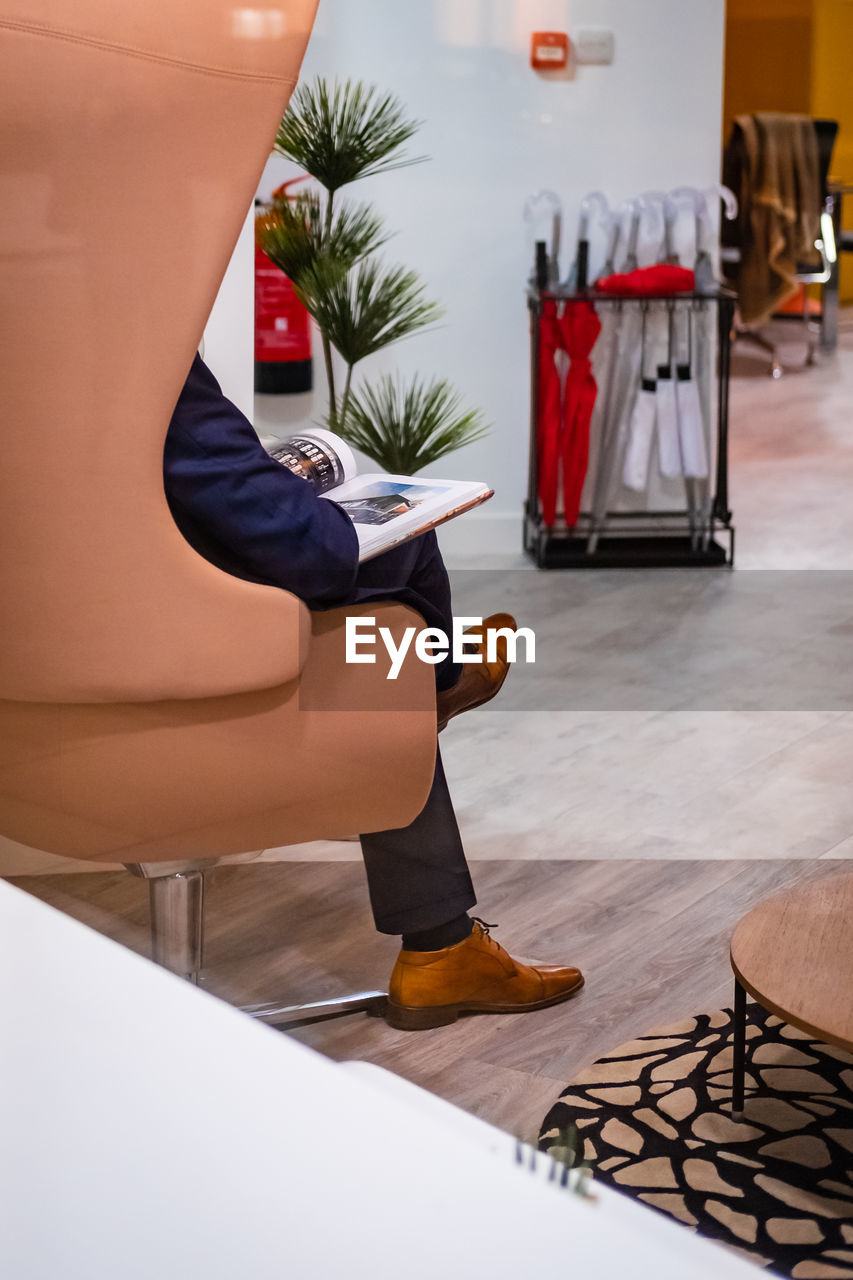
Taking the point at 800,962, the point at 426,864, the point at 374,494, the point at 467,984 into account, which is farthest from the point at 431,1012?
the point at 374,494

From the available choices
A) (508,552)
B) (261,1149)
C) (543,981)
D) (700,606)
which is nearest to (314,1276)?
(261,1149)

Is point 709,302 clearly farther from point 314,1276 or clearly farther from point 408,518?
point 314,1276

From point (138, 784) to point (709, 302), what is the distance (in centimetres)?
354

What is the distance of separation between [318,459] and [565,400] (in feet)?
9.62

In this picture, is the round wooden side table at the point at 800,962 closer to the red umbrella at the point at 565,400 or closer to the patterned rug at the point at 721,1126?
the patterned rug at the point at 721,1126

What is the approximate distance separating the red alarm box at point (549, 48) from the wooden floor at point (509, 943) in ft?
9.53

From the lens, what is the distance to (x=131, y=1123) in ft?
1.46

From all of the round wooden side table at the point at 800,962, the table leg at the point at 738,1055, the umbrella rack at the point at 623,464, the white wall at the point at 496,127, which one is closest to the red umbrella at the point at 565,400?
the umbrella rack at the point at 623,464

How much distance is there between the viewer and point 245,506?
4.79 ft

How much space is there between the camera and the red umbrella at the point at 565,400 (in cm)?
440

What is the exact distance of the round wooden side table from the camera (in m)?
1.48

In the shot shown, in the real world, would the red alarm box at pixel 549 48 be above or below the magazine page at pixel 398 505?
above

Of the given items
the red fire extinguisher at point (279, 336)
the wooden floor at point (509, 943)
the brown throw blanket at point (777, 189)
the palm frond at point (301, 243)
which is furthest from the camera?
the brown throw blanket at point (777, 189)

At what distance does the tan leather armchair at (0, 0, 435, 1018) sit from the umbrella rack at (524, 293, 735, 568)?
3000mm
